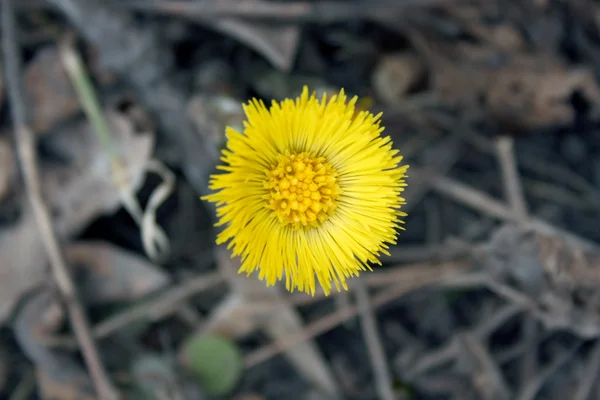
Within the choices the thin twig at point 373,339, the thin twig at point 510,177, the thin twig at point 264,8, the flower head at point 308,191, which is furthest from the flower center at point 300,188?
the thin twig at point 510,177

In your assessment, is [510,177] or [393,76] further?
[393,76]

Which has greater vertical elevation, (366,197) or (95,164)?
(95,164)

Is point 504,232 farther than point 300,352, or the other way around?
point 300,352

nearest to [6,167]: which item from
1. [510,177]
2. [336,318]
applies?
[336,318]

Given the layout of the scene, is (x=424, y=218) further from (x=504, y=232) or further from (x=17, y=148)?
(x=17, y=148)

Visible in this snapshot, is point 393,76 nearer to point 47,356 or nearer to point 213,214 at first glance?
point 213,214

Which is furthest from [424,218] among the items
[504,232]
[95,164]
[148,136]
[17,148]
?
[17,148]

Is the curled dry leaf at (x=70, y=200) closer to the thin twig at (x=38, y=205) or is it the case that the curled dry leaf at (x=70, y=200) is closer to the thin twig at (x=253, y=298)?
the thin twig at (x=38, y=205)
